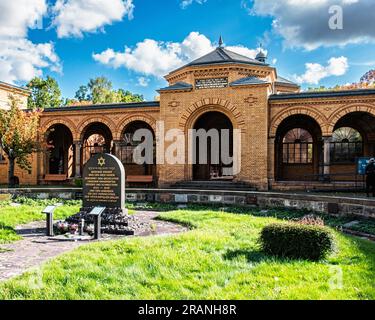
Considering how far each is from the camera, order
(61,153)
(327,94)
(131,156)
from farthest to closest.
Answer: (61,153)
(131,156)
(327,94)

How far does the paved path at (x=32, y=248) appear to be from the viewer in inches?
244

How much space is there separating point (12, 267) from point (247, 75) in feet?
53.3

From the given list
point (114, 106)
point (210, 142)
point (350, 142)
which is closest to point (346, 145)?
point (350, 142)

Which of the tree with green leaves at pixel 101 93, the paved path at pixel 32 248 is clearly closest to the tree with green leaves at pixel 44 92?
the tree with green leaves at pixel 101 93

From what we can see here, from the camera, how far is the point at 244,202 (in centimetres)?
1539

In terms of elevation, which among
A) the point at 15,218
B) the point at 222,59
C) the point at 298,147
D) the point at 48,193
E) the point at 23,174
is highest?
the point at 222,59

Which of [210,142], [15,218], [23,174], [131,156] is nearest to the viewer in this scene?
[15,218]

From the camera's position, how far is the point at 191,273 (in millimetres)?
5578

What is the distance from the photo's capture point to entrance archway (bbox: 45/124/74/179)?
26.3 meters

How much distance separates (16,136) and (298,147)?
17.1 m

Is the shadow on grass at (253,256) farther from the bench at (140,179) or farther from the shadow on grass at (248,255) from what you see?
the bench at (140,179)

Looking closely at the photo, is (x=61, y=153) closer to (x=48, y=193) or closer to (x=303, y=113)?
(x=48, y=193)

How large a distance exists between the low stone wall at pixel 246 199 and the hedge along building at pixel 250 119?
318 cm
